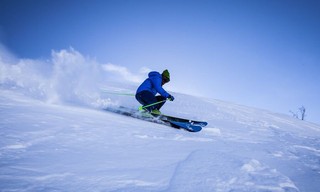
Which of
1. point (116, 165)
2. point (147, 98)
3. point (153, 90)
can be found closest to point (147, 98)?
point (147, 98)

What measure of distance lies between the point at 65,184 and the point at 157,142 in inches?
78.8

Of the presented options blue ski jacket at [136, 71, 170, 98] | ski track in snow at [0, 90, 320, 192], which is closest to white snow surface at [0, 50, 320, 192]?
ski track in snow at [0, 90, 320, 192]

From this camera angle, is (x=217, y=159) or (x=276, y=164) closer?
(x=217, y=159)

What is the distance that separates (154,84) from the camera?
6660 millimetres

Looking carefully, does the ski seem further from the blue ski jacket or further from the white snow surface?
the white snow surface

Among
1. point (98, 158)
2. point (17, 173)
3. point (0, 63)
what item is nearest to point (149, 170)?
point (98, 158)

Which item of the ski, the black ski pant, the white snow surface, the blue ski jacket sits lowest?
the white snow surface

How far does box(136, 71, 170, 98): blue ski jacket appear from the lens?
6.62m

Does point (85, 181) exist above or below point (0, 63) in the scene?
below

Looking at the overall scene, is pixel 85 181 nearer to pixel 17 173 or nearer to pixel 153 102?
pixel 17 173

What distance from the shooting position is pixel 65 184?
66.5 inches

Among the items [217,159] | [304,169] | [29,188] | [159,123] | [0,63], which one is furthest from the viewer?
[0,63]

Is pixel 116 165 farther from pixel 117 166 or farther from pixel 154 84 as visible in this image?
pixel 154 84

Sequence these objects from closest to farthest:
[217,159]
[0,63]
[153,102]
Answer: [217,159]
[153,102]
[0,63]
